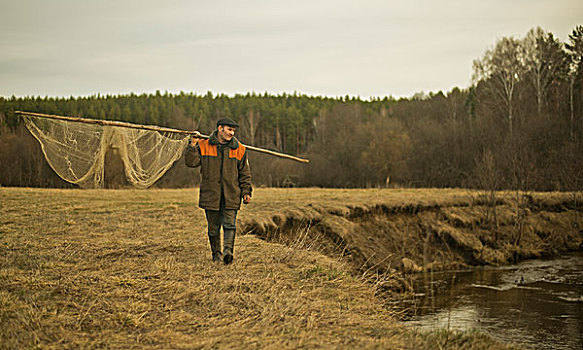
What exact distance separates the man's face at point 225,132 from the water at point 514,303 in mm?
4199

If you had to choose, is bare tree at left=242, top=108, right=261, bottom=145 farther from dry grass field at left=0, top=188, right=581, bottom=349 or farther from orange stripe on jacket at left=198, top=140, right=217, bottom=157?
orange stripe on jacket at left=198, top=140, right=217, bottom=157

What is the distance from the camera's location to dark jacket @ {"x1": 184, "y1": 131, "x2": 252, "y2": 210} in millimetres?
8711

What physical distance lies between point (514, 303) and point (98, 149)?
11.8 m

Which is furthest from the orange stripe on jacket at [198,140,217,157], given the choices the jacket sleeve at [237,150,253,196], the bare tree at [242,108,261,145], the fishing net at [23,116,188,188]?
the bare tree at [242,108,261,145]

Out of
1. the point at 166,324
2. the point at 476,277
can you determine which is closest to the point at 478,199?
the point at 476,277

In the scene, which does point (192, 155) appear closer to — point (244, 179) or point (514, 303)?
point (244, 179)

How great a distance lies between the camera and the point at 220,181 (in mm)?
8789

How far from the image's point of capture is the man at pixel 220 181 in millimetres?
8734

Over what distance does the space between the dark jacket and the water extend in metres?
3.63

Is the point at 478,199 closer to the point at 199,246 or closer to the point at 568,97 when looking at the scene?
the point at 199,246

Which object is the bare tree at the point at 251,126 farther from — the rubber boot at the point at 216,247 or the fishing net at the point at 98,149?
the rubber boot at the point at 216,247

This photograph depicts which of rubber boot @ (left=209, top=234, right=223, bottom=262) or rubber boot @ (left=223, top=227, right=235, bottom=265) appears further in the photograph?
rubber boot @ (left=209, top=234, right=223, bottom=262)

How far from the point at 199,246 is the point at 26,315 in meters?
4.75

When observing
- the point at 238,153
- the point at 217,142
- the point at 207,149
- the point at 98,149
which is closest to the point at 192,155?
the point at 207,149
